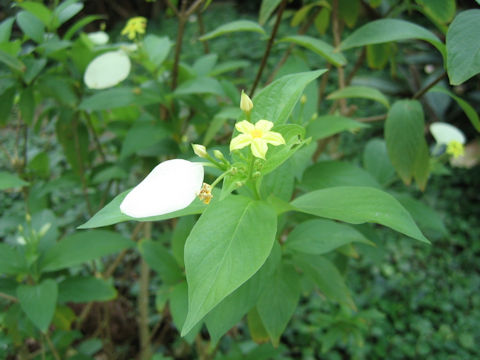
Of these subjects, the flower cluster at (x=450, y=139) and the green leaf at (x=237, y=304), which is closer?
the green leaf at (x=237, y=304)

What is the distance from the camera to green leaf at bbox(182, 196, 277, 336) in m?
0.40

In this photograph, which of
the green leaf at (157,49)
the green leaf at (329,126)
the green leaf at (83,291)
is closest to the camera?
the green leaf at (329,126)

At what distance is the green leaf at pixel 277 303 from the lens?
649mm

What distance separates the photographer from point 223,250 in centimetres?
44

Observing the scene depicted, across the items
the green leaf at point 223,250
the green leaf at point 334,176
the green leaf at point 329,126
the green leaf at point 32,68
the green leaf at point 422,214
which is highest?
the green leaf at point 32,68

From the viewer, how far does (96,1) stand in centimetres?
458

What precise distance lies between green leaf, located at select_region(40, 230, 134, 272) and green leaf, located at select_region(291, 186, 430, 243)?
49cm

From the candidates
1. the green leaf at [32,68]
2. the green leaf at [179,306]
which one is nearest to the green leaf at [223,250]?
the green leaf at [179,306]

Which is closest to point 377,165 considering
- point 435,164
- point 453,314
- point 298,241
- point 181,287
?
point 435,164

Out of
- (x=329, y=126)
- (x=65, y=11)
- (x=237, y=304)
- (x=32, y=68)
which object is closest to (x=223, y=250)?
(x=237, y=304)

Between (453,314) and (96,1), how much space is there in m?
4.68

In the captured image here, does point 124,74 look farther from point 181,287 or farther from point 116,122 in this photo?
point 181,287

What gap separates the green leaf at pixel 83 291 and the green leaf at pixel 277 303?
402mm

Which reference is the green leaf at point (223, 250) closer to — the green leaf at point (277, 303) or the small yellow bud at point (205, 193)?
the small yellow bud at point (205, 193)
